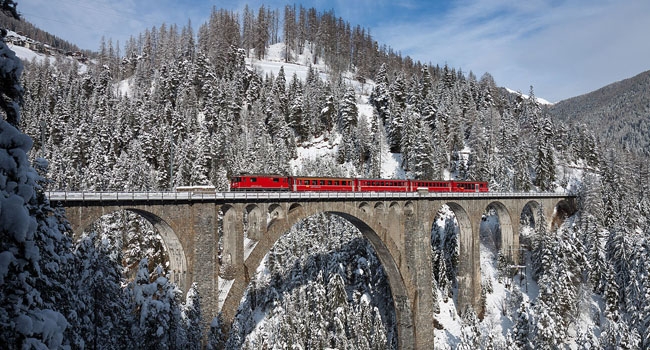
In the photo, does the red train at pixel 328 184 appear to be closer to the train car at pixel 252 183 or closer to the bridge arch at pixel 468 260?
the train car at pixel 252 183

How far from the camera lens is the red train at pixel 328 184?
28.1m

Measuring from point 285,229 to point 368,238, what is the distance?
37.7 ft

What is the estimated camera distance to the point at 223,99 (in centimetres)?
7262

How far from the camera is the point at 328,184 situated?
1254 inches

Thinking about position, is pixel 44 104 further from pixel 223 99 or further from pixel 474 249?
pixel 474 249

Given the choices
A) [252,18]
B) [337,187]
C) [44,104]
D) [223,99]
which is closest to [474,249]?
[337,187]

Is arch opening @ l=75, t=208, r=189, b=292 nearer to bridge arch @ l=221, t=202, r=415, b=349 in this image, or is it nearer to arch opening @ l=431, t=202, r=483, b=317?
bridge arch @ l=221, t=202, r=415, b=349

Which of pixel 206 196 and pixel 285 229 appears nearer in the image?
pixel 206 196

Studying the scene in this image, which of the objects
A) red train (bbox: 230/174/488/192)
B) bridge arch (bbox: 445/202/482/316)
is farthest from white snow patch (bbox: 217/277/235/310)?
bridge arch (bbox: 445/202/482/316)

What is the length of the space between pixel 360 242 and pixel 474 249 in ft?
45.0

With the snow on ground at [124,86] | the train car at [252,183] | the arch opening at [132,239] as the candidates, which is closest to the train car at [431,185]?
the train car at [252,183]

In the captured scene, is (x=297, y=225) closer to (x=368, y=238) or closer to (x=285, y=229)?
(x=368, y=238)

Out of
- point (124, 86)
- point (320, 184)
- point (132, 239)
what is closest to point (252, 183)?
point (320, 184)

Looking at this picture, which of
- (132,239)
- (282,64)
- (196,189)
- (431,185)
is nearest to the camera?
(196,189)
